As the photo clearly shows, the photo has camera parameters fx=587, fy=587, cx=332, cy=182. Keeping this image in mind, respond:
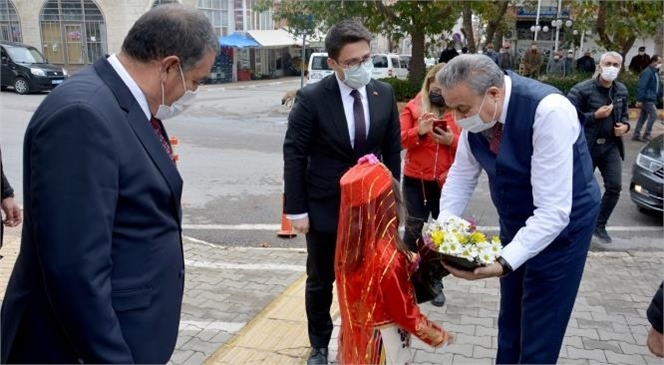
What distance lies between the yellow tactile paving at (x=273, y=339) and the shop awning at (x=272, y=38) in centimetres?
3008

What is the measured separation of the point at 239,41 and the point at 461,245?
102 ft

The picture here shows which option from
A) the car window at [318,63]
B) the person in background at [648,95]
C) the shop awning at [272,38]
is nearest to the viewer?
the person in background at [648,95]

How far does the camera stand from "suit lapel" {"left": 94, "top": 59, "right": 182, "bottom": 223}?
1759mm

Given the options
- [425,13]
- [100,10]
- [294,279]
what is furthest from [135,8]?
[294,279]

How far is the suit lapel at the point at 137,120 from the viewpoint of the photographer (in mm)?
1759

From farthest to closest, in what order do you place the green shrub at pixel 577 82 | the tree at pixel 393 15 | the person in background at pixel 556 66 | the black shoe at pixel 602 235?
1. the person in background at pixel 556 66
2. the green shrub at pixel 577 82
3. the tree at pixel 393 15
4. the black shoe at pixel 602 235

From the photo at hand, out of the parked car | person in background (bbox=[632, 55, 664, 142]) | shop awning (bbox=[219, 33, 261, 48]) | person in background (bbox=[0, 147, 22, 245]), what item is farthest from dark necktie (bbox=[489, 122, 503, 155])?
shop awning (bbox=[219, 33, 261, 48])

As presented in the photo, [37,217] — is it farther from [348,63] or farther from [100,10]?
[100,10]

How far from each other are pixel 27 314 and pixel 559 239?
2108 millimetres

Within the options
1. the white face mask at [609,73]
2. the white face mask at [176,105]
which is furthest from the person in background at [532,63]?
the white face mask at [176,105]

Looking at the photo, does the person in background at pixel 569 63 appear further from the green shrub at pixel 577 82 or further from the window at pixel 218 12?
the window at pixel 218 12

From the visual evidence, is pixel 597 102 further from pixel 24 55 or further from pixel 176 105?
pixel 24 55

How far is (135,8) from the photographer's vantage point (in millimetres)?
24469

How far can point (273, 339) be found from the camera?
3.83m
